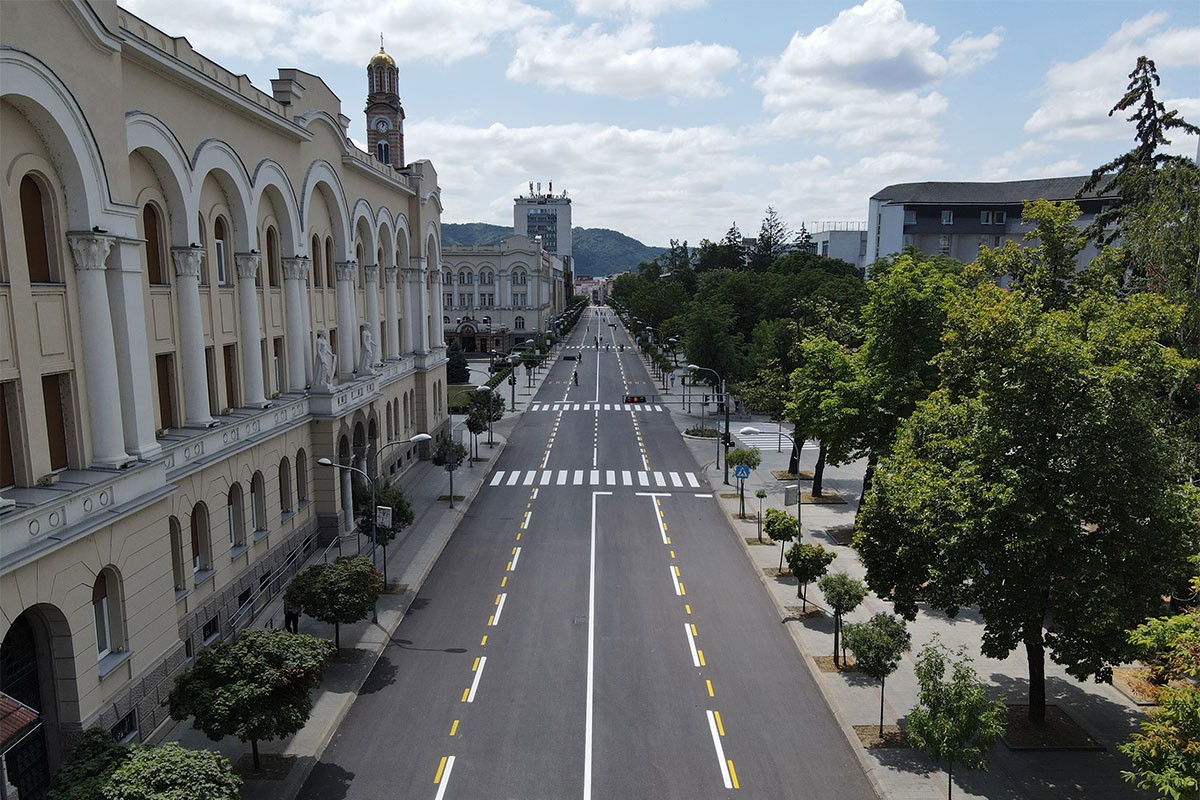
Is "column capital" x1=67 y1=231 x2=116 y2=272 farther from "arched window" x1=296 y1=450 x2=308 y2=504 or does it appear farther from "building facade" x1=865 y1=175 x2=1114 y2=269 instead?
"building facade" x1=865 y1=175 x2=1114 y2=269

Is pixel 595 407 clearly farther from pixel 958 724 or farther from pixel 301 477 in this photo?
pixel 958 724

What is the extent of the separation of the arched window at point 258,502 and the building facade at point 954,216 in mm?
76760

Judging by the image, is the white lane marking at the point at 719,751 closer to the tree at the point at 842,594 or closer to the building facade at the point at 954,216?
the tree at the point at 842,594

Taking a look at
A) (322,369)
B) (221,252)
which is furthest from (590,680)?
(221,252)

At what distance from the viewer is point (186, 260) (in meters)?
22.1

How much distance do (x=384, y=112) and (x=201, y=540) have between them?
37109 mm

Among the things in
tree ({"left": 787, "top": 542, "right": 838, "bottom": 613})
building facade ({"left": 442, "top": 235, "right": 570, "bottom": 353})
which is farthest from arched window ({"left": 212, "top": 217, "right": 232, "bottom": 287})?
building facade ({"left": 442, "top": 235, "right": 570, "bottom": 353})

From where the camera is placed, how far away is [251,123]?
85.5 feet

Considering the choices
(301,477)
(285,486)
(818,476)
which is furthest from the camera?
(818,476)

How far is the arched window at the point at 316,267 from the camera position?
108 ft

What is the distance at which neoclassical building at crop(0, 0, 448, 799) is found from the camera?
15.3 meters

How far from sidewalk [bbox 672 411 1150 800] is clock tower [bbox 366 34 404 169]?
36.3 m

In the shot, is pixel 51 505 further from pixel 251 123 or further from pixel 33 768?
pixel 251 123

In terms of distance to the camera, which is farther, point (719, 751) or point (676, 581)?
point (676, 581)
